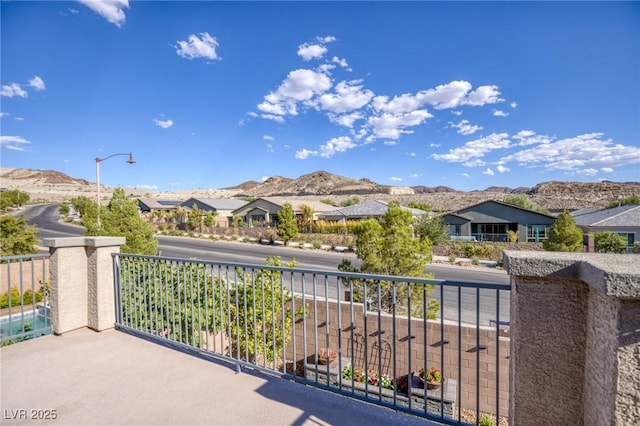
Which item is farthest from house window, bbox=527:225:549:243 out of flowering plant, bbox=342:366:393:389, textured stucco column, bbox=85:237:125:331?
textured stucco column, bbox=85:237:125:331

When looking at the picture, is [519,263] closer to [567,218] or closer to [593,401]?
[593,401]

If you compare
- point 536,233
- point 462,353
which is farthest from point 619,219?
point 462,353

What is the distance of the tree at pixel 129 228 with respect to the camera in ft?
37.8

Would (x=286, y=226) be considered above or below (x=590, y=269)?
below

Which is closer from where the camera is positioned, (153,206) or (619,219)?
(619,219)

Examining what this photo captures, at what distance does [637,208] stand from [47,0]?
37.4 m

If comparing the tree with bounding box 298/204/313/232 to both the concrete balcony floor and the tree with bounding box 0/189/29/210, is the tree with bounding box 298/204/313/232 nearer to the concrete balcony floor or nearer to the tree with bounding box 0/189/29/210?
the concrete balcony floor

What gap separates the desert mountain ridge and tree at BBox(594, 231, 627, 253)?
26.1 meters

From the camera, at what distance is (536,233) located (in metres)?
28.2

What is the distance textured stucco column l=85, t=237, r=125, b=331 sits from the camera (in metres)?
4.32

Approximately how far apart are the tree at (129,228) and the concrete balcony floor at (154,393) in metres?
8.20

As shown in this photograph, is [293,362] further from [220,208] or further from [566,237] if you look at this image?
[220,208]

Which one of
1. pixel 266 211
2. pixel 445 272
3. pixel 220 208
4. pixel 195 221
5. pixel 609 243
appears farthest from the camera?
pixel 220 208

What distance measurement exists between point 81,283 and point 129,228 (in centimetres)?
835
